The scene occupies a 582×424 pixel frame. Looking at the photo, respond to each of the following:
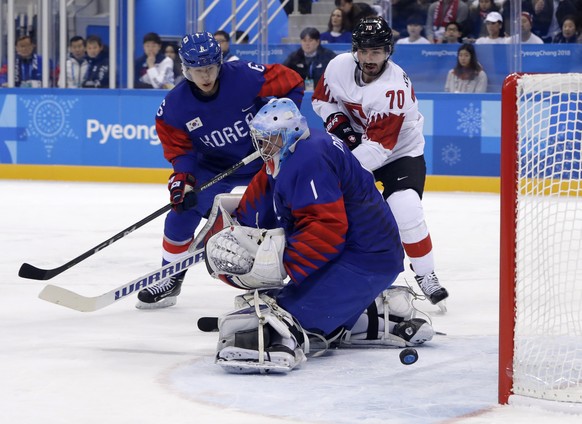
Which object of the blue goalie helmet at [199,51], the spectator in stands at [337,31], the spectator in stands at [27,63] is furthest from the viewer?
the spectator in stands at [27,63]

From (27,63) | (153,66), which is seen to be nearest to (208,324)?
(153,66)

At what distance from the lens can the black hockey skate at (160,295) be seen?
3967 mm

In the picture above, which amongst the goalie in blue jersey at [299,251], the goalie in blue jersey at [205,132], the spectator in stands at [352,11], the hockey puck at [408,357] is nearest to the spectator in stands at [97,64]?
the spectator in stands at [352,11]

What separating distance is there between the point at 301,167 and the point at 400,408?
698 millimetres

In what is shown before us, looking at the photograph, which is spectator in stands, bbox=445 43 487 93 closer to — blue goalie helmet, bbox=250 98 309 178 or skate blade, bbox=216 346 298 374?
blue goalie helmet, bbox=250 98 309 178

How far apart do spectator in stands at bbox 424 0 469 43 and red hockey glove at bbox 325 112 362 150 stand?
15.1 feet

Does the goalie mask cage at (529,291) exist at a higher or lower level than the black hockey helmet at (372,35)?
lower

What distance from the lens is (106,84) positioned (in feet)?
29.5

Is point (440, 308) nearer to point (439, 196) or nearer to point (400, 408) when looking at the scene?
point (400, 408)

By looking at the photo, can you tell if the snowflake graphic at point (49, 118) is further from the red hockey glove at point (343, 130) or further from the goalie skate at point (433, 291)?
the goalie skate at point (433, 291)

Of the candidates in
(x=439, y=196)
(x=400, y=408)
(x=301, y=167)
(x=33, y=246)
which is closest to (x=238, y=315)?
(x=301, y=167)

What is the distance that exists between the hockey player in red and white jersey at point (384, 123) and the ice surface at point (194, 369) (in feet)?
0.84

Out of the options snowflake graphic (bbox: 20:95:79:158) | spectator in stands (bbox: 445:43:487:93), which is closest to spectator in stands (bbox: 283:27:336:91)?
spectator in stands (bbox: 445:43:487:93)

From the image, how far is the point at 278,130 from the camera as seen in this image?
2.96m
